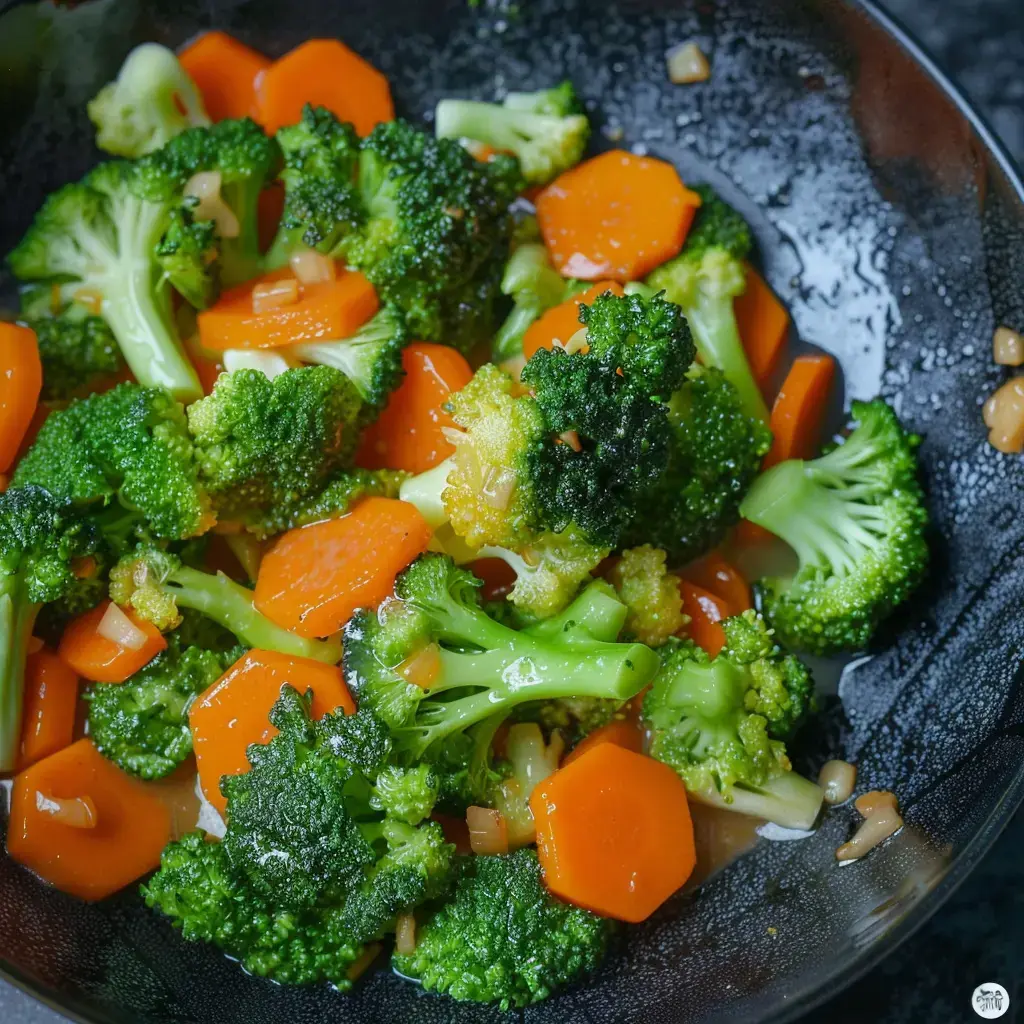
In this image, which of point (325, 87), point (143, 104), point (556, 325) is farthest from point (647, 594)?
point (143, 104)

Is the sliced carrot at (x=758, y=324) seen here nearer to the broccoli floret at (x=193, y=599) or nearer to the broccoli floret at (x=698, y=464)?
the broccoli floret at (x=698, y=464)

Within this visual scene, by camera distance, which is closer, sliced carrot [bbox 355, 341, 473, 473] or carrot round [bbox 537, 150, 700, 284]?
sliced carrot [bbox 355, 341, 473, 473]

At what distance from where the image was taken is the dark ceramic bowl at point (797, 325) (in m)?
2.25

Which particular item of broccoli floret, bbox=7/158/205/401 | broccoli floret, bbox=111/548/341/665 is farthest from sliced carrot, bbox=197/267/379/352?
broccoli floret, bbox=111/548/341/665

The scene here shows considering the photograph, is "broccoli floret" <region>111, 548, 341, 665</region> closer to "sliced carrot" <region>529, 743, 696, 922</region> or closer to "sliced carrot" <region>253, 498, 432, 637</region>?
"sliced carrot" <region>253, 498, 432, 637</region>

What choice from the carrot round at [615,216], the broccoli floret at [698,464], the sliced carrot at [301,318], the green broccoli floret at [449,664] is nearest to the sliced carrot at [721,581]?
the broccoli floret at [698,464]

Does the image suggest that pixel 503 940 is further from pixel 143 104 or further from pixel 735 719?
pixel 143 104

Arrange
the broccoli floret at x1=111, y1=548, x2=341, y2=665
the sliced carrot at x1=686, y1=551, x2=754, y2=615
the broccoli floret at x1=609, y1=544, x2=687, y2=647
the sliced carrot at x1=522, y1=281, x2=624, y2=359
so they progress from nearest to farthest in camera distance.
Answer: the broccoli floret at x1=111, y1=548, x2=341, y2=665 < the broccoli floret at x1=609, y1=544, x2=687, y2=647 < the sliced carrot at x1=522, y1=281, x2=624, y2=359 < the sliced carrot at x1=686, y1=551, x2=754, y2=615

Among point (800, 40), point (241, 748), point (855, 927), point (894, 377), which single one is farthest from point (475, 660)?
point (800, 40)

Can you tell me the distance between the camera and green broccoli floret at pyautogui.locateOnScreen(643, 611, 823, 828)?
7.86ft

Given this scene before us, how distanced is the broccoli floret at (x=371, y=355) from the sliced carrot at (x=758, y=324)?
0.90 metres

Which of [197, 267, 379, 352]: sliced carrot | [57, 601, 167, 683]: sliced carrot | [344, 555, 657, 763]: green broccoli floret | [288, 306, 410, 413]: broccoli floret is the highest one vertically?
[197, 267, 379, 352]: sliced carrot

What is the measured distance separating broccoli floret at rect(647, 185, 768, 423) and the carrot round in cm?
5

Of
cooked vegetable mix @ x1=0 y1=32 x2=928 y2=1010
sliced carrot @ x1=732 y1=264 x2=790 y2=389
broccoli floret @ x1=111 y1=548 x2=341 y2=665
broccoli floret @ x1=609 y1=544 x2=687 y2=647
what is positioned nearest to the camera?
cooked vegetable mix @ x1=0 y1=32 x2=928 y2=1010
